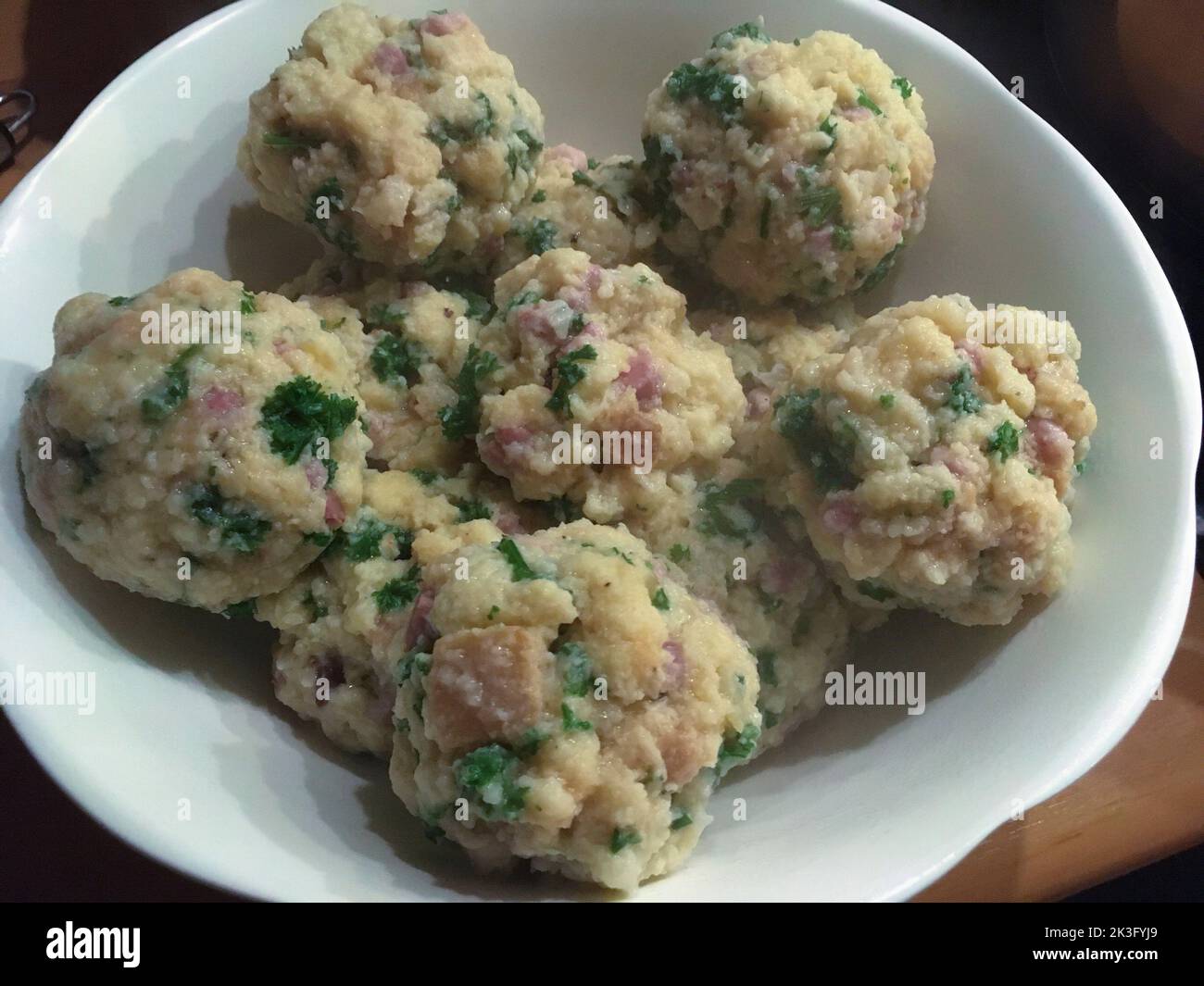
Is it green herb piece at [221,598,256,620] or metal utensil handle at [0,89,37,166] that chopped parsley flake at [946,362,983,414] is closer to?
green herb piece at [221,598,256,620]

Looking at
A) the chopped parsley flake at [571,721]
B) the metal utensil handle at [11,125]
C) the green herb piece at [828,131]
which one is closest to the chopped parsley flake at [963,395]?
the green herb piece at [828,131]

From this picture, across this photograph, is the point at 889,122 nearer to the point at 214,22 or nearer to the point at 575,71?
the point at 575,71

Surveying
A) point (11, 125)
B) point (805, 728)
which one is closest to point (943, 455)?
point (805, 728)

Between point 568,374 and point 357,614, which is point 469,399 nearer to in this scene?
point 568,374

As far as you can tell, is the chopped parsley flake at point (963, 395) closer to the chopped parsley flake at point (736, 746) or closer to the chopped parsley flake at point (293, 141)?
the chopped parsley flake at point (736, 746)
